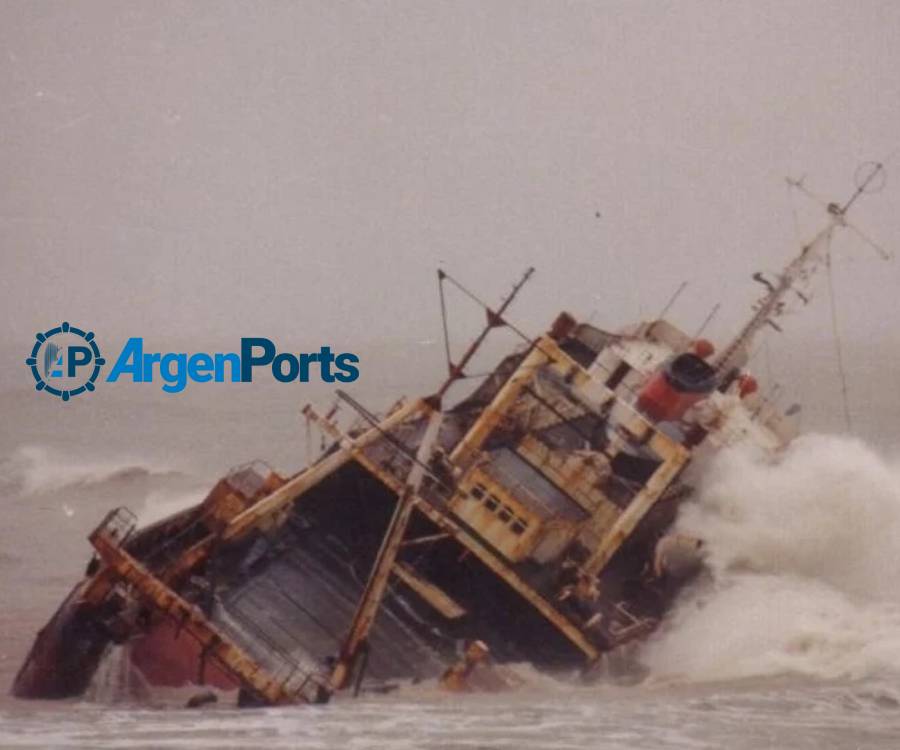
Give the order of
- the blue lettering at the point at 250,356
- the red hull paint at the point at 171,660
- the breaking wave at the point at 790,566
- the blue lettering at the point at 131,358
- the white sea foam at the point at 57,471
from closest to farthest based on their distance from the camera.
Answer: the red hull paint at the point at 171,660 → the blue lettering at the point at 131,358 → the blue lettering at the point at 250,356 → the breaking wave at the point at 790,566 → the white sea foam at the point at 57,471

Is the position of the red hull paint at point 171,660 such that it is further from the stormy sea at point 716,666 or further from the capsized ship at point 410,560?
the stormy sea at point 716,666

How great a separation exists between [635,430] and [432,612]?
4.48m

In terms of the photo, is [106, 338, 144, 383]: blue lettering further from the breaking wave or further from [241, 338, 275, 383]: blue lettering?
the breaking wave

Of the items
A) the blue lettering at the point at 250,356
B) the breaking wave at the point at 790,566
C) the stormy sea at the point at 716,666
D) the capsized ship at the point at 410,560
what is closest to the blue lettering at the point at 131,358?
the blue lettering at the point at 250,356

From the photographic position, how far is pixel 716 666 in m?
16.7

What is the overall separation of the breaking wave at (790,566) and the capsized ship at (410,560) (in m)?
0.77

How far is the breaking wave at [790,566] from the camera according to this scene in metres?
17.1

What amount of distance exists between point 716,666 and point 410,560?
517 cm

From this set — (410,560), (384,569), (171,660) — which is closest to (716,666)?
(410,560)

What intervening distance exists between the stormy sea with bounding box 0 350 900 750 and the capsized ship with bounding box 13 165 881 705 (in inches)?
23.2

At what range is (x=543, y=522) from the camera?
1634cm

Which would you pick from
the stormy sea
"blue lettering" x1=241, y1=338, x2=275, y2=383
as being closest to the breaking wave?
the stormy sea

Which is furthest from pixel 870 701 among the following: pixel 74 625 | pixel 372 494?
pixel 74 625

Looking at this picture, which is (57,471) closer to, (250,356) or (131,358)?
(131,358)
